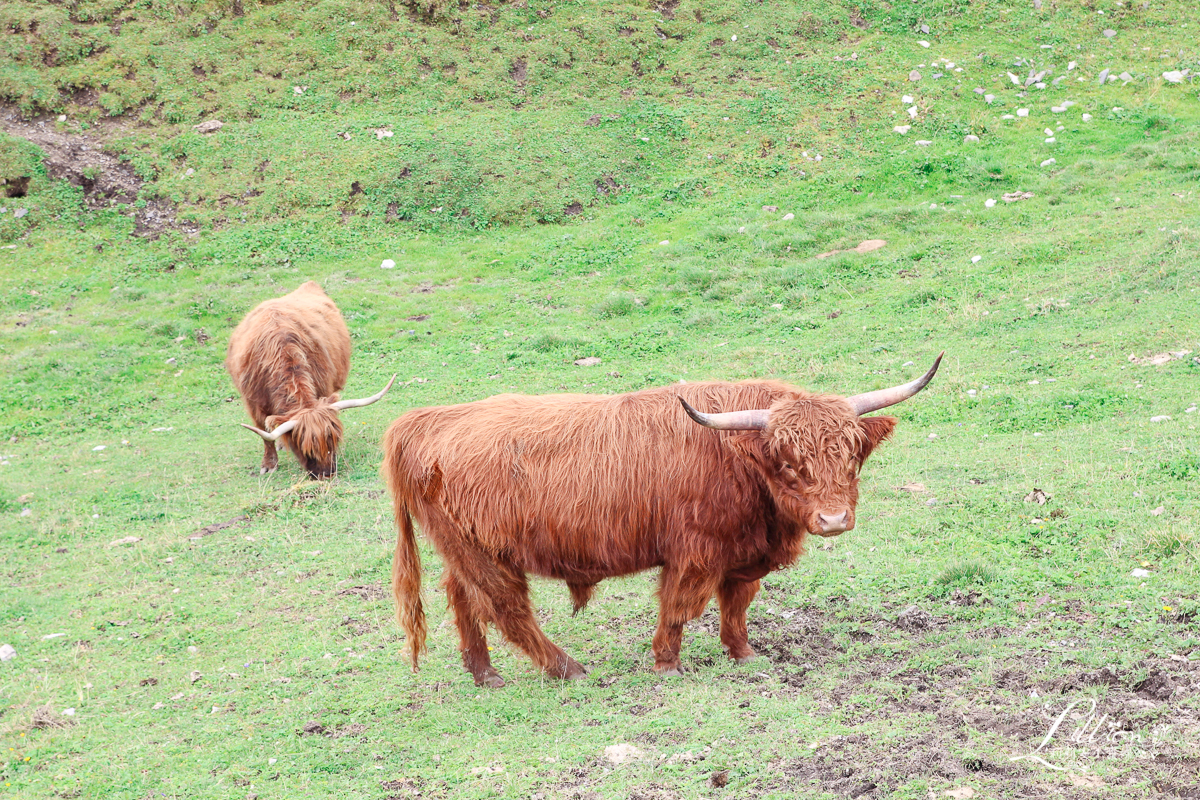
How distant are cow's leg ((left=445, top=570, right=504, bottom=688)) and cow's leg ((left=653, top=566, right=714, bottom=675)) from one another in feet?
3.52

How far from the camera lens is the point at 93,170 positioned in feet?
61.1

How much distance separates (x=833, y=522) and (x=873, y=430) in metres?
0.71

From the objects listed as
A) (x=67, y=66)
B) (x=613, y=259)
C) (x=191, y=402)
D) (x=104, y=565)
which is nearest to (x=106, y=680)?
(x=104, y=565)

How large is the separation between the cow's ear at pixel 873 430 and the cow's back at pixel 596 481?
0.50 meters

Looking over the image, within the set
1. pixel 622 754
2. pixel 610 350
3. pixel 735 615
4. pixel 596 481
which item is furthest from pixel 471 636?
pixel 610 350

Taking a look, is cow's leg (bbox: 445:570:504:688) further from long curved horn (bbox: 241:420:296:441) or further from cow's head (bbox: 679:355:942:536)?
long curved horn (bbox: 241:420:296:441)

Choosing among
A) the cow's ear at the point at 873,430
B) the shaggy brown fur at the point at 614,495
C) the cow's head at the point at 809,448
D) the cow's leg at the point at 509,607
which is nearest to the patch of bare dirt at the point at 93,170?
the shaggy brown fur at the point at 614,495

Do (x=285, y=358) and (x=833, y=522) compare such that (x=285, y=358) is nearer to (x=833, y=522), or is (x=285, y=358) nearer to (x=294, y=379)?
(x=294, y=379)

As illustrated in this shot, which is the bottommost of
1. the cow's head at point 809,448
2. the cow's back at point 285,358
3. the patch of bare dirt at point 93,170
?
the cow's back at point 285,358

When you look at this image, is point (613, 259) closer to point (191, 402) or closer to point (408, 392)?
point (408, 392)

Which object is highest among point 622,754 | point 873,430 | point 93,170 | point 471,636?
point 93,170

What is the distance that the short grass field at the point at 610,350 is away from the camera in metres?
5.19

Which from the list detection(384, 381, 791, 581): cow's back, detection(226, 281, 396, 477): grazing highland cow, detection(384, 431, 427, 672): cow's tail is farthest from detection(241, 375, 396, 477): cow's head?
detection(384, 381, 791, 581): cow's back

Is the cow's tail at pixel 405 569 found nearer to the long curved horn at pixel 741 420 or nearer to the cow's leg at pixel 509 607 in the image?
the cow's leg at pixel 509 607
